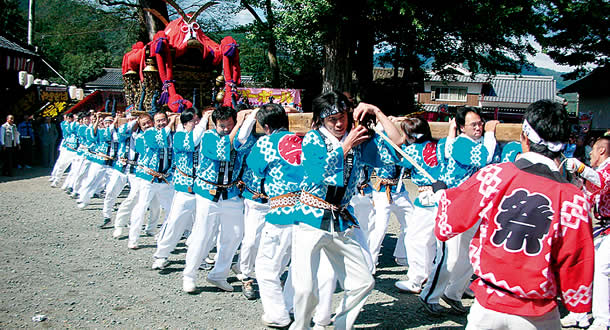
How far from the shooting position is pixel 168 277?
5.57m

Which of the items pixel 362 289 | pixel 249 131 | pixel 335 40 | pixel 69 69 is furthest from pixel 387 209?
pixel 69 69

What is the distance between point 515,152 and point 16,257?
→ 20.4 ft

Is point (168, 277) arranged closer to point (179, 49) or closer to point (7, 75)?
point (179, 49)

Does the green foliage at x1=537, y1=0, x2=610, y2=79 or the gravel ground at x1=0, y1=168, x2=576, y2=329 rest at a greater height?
the green foliage at x1=537, y1=0, x2=610, y2=79

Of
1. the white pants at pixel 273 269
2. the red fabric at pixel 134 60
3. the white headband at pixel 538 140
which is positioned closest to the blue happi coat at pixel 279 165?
the white pants at pixel 273 269

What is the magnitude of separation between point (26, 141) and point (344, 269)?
61.1 ft

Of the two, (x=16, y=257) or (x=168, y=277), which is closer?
(x=168, y=277)

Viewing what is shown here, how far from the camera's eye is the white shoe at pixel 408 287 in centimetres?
515

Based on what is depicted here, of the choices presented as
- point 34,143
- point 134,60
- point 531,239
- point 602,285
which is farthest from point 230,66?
point 34,143

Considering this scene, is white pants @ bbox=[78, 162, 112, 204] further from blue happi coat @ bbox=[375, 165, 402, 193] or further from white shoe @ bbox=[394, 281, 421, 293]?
A: white shoe @ bbox=[394, 281, 421, 293]

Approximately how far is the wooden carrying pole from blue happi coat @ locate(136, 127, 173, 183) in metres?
1.43

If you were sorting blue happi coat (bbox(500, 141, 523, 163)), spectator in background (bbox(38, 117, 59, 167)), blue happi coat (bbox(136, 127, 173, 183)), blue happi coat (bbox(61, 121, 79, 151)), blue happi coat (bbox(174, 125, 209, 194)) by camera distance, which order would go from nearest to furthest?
blue happi coat (bbox(500, 141, 523, 163)) < blue happi coat (bbox(174, 125, 209, 194)) < blue happi coat (bbox(136, 127, 173, 183)) < blue happi coat (bbox(61, 121, 79, 151)) < spectator in background (bbox(38, 117, 59, 167))

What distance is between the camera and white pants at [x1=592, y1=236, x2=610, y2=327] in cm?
398

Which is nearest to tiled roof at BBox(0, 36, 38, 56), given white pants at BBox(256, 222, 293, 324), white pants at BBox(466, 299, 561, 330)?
white pants at BBox(256, 222, 293, 324)
